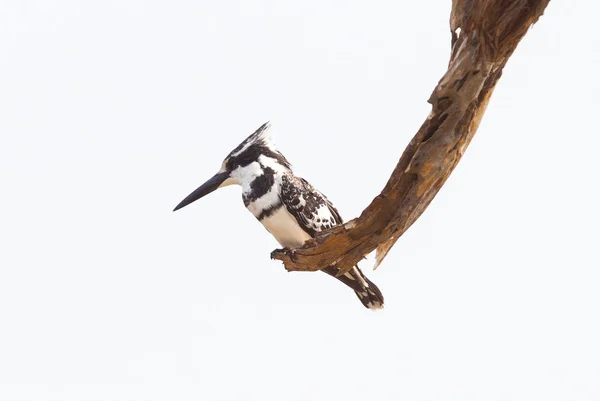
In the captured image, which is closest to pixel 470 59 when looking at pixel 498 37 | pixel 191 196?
pixel 498 37

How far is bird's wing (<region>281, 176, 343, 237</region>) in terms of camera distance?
22.4 ft

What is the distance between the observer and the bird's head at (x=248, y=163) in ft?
23.0

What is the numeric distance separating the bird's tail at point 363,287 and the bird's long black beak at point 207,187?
1.07 meters

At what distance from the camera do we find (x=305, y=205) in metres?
6.85

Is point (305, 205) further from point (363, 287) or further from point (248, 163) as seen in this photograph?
point (363, 287)

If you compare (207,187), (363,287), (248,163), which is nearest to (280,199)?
(248,163)

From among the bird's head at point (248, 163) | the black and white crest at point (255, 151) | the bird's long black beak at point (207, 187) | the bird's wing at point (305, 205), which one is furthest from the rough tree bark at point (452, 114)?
the bird's long black beak at point (207, 187)

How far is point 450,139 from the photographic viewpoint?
523 centimetres

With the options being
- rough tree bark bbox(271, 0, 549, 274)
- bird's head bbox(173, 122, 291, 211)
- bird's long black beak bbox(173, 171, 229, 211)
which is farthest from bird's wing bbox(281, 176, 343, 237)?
rough tree bark bbox(271, 0, 549, 274)

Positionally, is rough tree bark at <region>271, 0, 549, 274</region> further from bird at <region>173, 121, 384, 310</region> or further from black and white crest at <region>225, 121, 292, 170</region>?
black and white crest at <region>225, 121, 292, 170</region>

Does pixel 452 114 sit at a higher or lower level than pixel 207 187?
lower

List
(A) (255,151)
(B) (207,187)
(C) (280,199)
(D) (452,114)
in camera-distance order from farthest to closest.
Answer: (B) (207,187) → (A) (255,151) → (C) (280,199) → (D) (452,114)

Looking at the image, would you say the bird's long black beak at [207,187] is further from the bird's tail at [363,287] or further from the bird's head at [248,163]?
the bird's tail at [363,287]

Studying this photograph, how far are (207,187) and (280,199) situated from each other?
72cm
